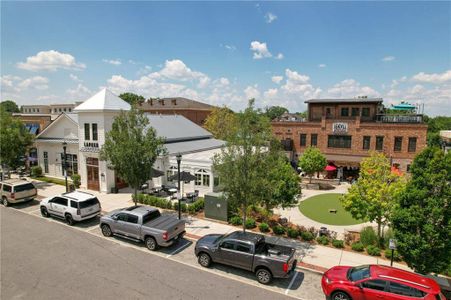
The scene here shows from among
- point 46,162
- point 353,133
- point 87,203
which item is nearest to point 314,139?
point 353,133

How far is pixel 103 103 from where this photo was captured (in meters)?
23.8

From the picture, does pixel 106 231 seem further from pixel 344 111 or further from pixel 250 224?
pixel 344 111

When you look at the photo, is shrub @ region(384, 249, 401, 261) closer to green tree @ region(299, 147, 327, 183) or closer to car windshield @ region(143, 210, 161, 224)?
car windshield @ region(143, 210, 161, 224)

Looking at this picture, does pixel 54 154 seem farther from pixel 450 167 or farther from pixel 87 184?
pixel 450 167

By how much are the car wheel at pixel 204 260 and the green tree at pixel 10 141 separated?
79.3 feet

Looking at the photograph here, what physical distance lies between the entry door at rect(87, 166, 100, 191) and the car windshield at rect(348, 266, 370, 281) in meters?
22.3

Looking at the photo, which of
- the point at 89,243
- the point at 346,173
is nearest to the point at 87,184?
the point at 89,243

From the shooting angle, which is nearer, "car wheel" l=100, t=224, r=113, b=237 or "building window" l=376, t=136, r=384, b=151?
"car wheel" l=100, t=224, r=113, b=237

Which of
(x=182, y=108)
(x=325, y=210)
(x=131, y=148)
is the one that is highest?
(x=182, y=108)

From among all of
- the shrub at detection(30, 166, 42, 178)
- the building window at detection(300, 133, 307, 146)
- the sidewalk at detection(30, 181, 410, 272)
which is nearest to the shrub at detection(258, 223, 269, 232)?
the sidewalk at detection(30, 181, 410, 272)

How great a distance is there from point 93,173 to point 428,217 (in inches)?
981

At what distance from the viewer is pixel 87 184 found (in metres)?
25.9

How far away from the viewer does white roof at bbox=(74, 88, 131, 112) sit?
23594mm

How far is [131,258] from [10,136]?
849 inches
